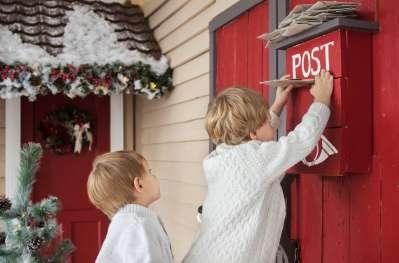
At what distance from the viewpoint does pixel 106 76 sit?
164 inches

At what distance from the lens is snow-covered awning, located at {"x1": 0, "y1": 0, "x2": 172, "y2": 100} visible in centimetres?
397

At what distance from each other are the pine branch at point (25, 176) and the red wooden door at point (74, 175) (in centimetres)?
288

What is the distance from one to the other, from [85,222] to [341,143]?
12.3 feet

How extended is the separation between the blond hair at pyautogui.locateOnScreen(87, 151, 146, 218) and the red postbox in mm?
663

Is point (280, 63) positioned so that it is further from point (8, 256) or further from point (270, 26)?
point (8, 256)

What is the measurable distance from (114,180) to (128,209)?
4.5 inches

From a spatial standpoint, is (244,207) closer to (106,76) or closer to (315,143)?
(315,143)

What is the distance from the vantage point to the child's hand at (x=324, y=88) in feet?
5.73

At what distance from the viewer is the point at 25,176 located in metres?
2.12

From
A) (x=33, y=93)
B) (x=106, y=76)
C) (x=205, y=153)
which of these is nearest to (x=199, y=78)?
(x=205, y=153)

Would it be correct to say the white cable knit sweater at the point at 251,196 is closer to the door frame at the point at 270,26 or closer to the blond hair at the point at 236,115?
the blond hair at the point at 236,115

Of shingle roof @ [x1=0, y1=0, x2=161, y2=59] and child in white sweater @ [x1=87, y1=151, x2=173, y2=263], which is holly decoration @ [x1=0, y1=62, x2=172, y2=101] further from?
child in white sweater @ [x1=87, y1=151, x2=173, y2=263]

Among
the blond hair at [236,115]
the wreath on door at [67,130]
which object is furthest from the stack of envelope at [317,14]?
the wreath on door at [67,130]

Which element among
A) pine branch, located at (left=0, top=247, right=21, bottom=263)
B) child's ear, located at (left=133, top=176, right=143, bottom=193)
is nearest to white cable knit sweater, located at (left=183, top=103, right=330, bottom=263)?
child's ear, located at (left=133, top=176, right=143, bottom=193)
